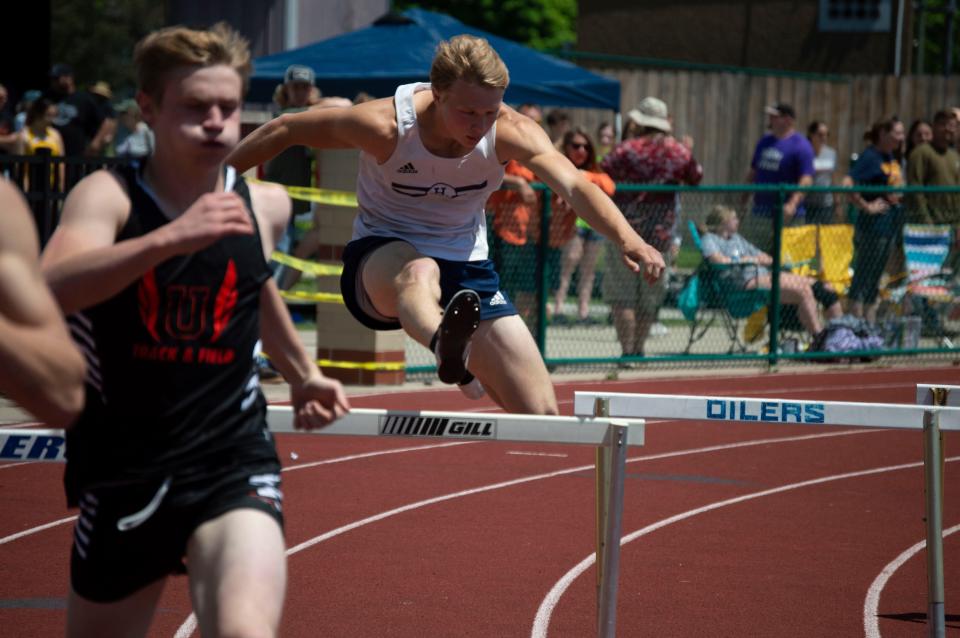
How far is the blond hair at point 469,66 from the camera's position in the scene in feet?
16.2

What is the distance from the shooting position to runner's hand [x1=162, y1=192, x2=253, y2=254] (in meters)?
2.88

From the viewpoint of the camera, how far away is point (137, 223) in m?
3.19

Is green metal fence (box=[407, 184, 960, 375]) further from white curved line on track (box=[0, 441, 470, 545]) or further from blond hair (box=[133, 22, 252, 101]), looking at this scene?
blond hair (box=[133, 22, 252, 101])

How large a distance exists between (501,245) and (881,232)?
407cm

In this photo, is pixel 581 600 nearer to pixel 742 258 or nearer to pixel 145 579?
pixel 145 579

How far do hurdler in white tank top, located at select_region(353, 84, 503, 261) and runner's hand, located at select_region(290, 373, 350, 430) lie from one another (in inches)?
74.5

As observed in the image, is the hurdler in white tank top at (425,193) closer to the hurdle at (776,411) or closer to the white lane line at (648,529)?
the hurdle at (776,411)

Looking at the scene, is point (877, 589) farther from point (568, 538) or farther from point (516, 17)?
point (516, 17)

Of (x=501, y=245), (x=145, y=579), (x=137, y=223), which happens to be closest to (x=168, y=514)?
(x=145, y=579)

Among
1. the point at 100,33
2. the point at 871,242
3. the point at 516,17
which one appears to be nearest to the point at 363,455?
the point at 871,242

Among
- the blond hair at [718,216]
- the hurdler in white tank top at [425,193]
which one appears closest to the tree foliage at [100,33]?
the blond hair at [718,216]

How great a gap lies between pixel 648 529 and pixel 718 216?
19.5 ft

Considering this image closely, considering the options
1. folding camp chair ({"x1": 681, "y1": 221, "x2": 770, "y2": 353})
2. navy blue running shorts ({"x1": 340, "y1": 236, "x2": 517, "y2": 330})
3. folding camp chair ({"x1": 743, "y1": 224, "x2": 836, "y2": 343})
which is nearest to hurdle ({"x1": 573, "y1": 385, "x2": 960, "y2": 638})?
navy blue running shorts ({"x1": 340, "y1": 236, "x2": 517, "y2": 330})

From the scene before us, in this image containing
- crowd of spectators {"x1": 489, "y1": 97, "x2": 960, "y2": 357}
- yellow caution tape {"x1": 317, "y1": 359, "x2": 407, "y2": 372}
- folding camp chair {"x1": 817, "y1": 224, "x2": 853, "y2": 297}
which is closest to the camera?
yellow caution tape {"x1": 317, "y1": 359, "x2": 407, "y2": 372}
